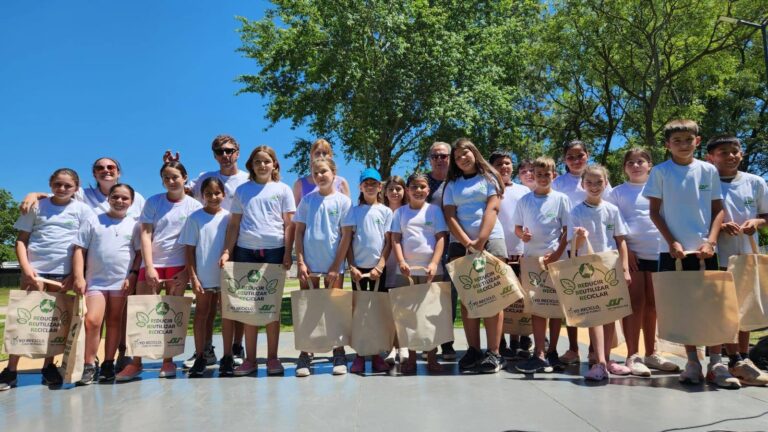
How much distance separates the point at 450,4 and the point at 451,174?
1160 centimetres

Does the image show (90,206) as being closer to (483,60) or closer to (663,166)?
(663,166)

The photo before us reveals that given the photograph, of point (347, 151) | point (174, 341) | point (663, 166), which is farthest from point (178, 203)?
point (347, 151)

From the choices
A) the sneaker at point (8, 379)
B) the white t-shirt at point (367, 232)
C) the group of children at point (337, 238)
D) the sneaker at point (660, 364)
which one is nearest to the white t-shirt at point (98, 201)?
the group of children at point (337, 238)

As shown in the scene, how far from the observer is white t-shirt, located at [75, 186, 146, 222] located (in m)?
4.94

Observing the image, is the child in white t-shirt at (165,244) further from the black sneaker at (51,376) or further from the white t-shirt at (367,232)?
the white t-shirt at (367,232)

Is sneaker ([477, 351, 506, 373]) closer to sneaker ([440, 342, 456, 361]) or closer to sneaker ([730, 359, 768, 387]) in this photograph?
sneaker ([440, 342, 456, 361])

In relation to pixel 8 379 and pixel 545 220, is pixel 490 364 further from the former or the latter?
pixel 8 379

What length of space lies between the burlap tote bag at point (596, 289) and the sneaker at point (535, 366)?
51cm

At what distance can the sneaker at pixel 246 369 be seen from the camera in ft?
15.1

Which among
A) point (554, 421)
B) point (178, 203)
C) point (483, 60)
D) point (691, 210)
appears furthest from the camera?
point (483, 60)

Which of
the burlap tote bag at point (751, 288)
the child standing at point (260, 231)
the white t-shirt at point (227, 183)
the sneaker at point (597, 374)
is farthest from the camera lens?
the white t-shirt at point (227, 183)

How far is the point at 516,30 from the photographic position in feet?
56.5

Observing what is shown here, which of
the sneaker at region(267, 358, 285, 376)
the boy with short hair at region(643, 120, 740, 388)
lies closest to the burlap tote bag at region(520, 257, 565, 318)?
the boy with short hair at region(643, 120, 740, 388)

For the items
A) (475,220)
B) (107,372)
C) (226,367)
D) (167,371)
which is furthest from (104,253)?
(475,220)
